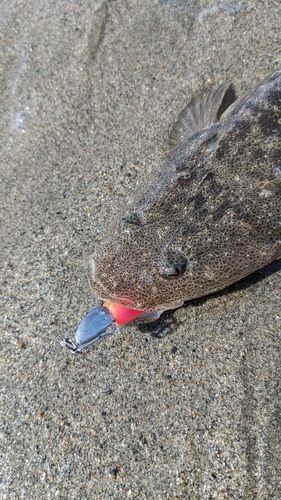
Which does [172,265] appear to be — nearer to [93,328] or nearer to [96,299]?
[93,328]

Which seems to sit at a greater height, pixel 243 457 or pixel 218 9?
pixel 218 9

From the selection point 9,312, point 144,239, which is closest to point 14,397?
point 9,312

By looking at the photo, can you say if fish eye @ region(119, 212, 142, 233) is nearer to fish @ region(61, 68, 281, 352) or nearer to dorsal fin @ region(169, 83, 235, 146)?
fish @ region(61, 68, 281, 352)

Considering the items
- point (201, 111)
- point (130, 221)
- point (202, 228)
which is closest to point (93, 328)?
point (130, 221)

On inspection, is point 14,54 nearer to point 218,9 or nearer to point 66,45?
point 66,45

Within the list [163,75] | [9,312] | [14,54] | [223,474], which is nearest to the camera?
[223,474]

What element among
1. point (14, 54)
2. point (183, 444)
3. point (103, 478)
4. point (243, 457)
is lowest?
point (243, 457)

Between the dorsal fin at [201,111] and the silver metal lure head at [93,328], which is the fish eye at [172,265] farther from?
the dorsal fin at [201,111]

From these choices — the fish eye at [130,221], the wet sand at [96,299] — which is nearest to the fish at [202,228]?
the fish eye at [130,221]

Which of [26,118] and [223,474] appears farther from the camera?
[26,118]
